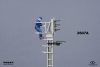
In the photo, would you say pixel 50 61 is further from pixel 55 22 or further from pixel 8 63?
pixel 8 63

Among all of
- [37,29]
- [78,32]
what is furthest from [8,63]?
[37,29]

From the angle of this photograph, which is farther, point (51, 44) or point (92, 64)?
point (92, 64)

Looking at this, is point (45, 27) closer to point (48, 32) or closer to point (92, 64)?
point (48, 32)

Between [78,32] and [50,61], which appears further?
[78,32]

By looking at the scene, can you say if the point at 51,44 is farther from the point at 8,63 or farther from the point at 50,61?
the point at 8,63

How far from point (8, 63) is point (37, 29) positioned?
4631 millimetres

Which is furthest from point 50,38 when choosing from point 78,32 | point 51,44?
point 78,32

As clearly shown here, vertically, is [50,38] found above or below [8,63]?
above

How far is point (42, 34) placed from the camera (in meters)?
10.2

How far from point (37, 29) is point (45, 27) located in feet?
0.92

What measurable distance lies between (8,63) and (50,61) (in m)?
4.77

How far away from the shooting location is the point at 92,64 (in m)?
14.1

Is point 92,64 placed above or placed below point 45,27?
below

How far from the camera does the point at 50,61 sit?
395 inches
